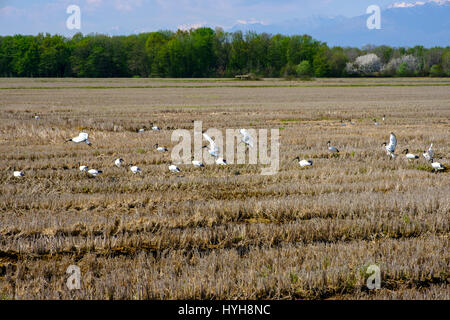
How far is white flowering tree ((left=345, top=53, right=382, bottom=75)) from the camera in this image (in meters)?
106

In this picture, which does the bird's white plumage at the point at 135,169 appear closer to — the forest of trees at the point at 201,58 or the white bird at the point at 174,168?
the white bird at the point at 174,168

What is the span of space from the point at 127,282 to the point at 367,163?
9.06 m

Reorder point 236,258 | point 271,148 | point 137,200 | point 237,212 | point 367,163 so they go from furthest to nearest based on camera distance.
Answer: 1. point 271,148
2. point 367,163
3. point 137,200
4. point 237,212
5. point 236,258

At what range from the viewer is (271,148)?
14727mm

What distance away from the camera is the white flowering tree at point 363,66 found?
105500 millimetres

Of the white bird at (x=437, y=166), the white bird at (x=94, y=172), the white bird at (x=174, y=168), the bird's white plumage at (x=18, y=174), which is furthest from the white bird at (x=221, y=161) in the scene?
the white bird at (x=437, y=166)

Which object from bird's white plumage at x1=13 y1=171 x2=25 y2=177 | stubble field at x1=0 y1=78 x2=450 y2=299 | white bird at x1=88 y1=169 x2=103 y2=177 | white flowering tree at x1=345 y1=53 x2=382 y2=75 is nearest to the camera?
stubble field at x1=0 y1=78 x2=450 y2=299

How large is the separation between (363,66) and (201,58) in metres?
41.4

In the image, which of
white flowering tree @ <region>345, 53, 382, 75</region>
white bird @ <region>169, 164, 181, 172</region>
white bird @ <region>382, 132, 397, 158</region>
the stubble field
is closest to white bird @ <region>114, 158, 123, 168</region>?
the stubble field

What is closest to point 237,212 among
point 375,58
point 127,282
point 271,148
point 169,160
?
point 127,282

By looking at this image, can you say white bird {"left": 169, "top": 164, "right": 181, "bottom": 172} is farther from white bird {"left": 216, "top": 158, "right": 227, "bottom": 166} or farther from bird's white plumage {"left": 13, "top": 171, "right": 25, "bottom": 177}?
bird's white plumage {"left": 13, "top": 171, "right": 25, "bottom": 177}

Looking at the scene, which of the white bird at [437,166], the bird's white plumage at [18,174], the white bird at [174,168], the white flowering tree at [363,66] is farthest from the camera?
the white flowering tree at [363,66]

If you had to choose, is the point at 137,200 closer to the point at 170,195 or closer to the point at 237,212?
the point at 170,195

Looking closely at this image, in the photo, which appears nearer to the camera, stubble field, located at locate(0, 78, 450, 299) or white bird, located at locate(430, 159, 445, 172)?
stubble field, located at locate(0, 78, 450, 299)
